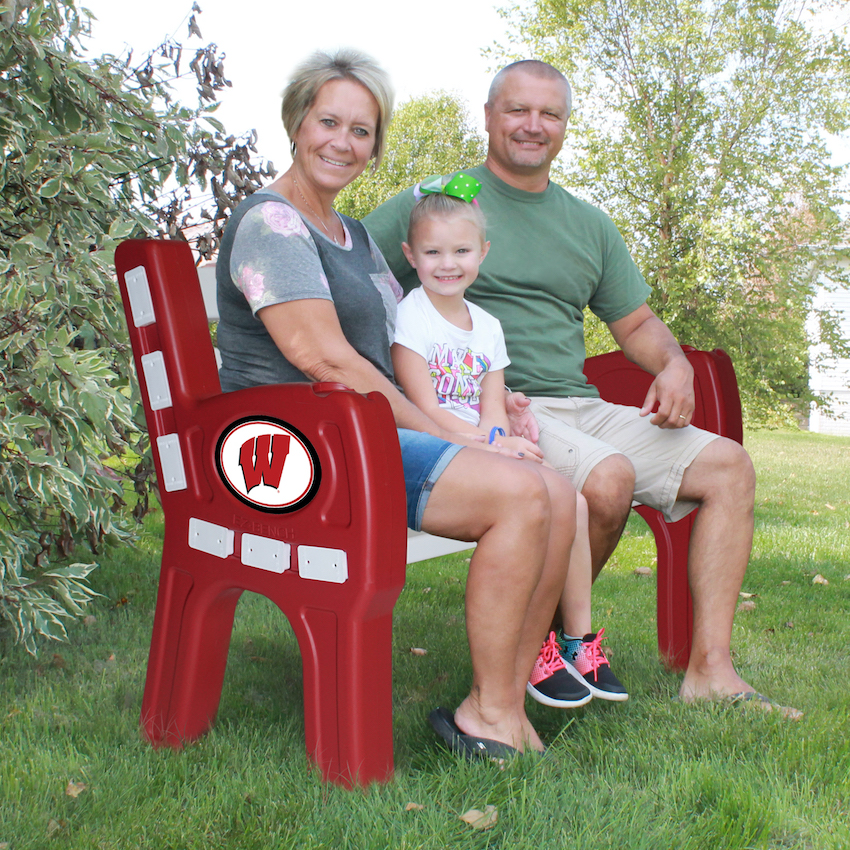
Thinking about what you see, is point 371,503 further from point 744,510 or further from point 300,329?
point 744,510

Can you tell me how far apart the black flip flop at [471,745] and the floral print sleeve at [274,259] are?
1015 mm

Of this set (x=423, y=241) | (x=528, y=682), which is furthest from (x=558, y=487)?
(x=423, y=241)

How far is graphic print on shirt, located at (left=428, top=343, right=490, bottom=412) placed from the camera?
244 cm

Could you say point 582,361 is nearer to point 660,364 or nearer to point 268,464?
point 660,364

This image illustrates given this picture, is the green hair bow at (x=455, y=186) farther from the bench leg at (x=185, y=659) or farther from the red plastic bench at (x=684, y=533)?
the bench leg at (x=185, y=659)

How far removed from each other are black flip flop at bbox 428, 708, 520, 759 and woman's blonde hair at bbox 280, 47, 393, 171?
4.97ft

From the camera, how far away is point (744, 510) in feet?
8.25

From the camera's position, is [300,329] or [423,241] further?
[423,241]

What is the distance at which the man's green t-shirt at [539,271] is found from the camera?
2.83 metres

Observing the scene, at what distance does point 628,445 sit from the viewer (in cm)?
270

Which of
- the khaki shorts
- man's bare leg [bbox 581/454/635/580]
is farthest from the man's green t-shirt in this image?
man's bare leg [bbox 581/454/635/580]

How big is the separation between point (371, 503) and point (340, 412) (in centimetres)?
19

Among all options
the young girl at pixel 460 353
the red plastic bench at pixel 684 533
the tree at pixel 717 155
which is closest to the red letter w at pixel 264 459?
the young girl at pixel 460 353

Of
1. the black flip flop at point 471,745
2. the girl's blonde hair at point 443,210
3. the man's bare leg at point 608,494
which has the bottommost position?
the black flip flop at point 471,745
